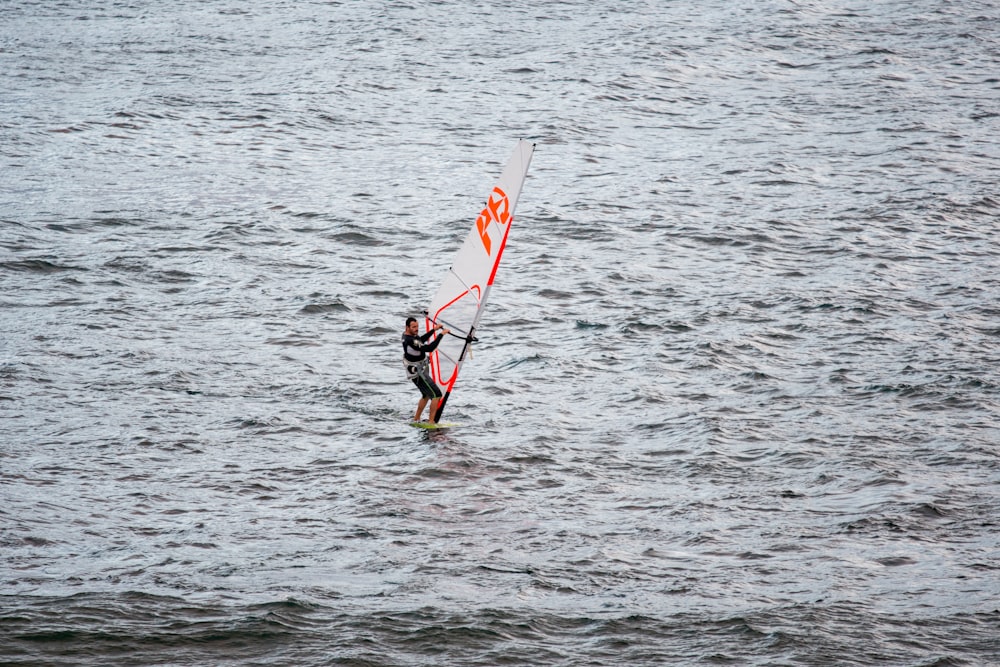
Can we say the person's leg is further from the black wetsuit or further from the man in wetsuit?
the black wetsuit

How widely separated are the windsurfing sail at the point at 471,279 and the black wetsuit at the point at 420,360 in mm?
330

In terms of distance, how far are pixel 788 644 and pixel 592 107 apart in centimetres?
3149

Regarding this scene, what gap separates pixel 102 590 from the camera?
1488 cm

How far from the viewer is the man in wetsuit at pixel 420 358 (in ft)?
67.4

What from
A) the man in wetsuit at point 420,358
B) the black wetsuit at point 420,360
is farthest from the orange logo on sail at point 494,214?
the black wetsuit at point 420,360

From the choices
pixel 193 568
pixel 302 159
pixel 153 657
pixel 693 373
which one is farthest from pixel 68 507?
pixel 302 159

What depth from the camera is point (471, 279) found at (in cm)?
2123

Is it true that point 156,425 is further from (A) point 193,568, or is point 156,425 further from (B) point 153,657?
(B) point 153,657

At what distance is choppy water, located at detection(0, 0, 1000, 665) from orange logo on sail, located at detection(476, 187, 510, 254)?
3.37 m

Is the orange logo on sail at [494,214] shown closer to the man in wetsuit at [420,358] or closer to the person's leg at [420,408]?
the man in wetsuit at [420,358]

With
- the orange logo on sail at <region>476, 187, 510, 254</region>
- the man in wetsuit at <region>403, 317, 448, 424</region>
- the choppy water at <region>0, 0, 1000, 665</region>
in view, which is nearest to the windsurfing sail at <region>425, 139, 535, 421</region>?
the orange logo on sail at <region>476, 187, 510, 254</region>

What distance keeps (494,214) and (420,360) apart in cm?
289

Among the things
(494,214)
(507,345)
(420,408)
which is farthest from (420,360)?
(507,345)

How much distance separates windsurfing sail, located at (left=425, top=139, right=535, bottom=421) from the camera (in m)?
21.0
